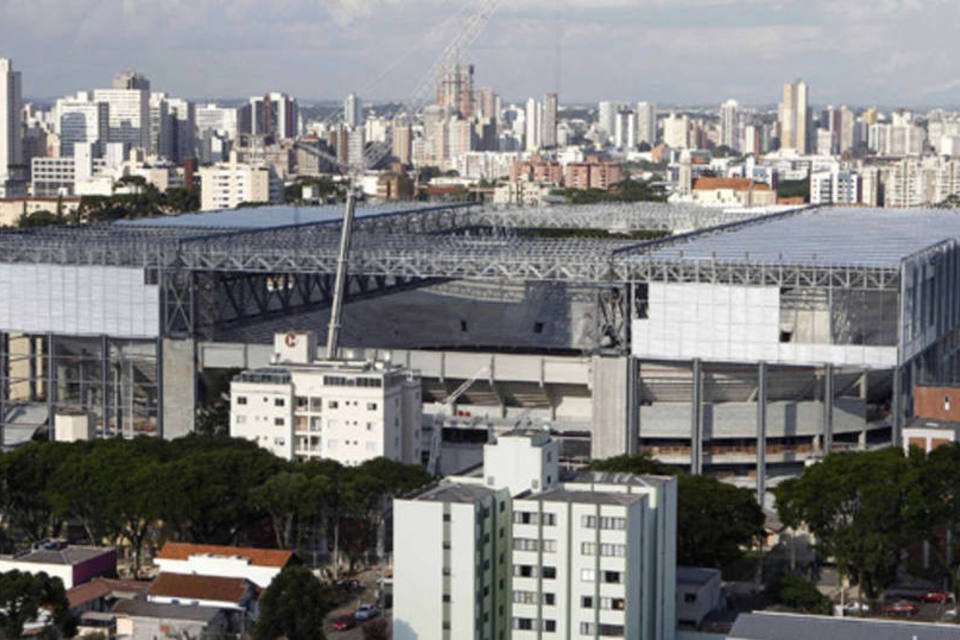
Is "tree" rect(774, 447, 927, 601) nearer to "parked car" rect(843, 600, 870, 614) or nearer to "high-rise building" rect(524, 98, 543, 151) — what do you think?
"parked car" rect(843, 600, 870, 614)

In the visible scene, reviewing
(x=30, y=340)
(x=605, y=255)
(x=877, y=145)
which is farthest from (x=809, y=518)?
(x=877, y=145)

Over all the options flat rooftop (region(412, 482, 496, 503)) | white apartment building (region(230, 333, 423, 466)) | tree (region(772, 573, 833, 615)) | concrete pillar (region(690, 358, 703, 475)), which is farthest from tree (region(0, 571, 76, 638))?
concrete pillar (region(690, 358, 703, 475))

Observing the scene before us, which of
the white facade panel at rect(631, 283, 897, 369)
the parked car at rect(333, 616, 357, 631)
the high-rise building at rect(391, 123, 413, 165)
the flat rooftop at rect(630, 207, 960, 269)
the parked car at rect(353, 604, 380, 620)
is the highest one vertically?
the high-rise building at rect(391, 123, 413, 165)

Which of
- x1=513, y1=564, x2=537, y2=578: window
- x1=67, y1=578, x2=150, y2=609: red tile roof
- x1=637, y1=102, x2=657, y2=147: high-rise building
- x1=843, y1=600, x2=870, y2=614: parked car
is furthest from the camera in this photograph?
x1=637, y1=102, x2=657, y2=147: high-rise building

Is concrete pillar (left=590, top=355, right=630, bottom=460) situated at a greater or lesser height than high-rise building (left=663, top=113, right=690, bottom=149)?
lesser

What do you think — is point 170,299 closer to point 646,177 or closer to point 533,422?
point 533,422

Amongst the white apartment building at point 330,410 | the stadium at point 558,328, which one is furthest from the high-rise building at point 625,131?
the white apartment building at point 330,410

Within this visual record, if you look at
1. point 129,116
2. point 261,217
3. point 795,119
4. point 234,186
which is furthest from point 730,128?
point 261,217
